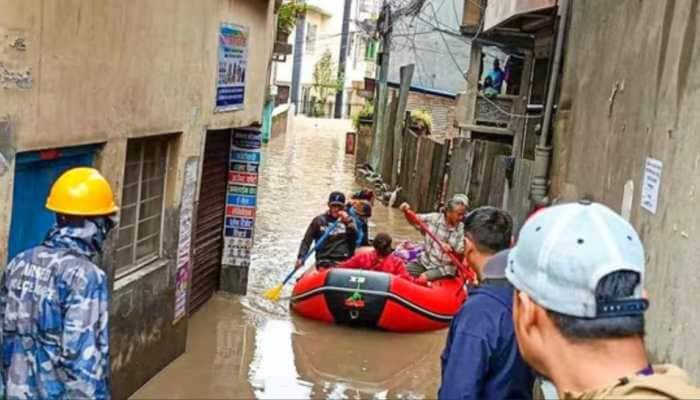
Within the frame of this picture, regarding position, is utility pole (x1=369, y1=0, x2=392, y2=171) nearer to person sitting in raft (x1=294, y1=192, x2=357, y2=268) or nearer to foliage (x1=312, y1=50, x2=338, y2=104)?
person sitting in raft (x1=294, y1=192, x2=357, y2=268)

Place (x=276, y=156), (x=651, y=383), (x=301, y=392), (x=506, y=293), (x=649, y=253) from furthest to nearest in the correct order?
1. (x=276, y=156)
2. (x=301, y=392)
3. (x=649, y=253)
4. (x=506, y=293)
5. (x=651, y=383)

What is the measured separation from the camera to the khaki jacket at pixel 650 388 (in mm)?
1511

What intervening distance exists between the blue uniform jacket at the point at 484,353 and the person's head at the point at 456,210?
252 inches

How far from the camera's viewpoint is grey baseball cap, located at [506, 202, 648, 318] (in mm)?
1609

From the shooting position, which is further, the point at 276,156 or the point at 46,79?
the point at 276,156

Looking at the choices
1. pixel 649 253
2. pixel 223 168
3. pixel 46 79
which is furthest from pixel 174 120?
pixel 649 253

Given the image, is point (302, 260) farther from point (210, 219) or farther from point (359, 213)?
point (210, 219)

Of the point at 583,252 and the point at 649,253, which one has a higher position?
the point at 583,252

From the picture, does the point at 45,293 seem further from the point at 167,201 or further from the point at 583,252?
the point at 167,201

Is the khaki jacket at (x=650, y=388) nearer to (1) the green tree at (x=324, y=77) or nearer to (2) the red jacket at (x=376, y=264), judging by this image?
(2) the red jacket at (x=376, y=264)

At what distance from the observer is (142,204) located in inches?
280

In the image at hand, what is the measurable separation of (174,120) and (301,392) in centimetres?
271

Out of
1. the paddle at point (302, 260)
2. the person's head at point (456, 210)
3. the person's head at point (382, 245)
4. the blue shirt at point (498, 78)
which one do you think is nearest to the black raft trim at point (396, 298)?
the person's head at point (382, 245)

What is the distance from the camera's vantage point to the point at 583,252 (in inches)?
63.6
